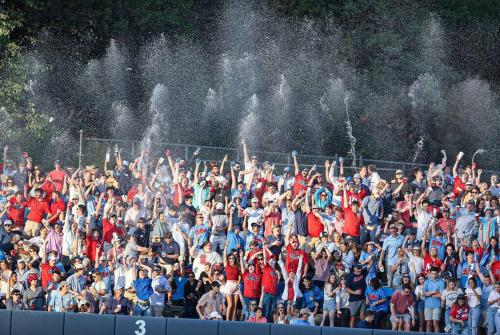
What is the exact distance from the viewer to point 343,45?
4906 cm

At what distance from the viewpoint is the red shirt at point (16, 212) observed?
3047cm

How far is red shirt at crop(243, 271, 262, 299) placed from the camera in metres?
26.9

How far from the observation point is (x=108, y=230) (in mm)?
28859

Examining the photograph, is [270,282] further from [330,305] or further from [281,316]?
[330,305]

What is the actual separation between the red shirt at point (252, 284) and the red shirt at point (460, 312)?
3533 mm

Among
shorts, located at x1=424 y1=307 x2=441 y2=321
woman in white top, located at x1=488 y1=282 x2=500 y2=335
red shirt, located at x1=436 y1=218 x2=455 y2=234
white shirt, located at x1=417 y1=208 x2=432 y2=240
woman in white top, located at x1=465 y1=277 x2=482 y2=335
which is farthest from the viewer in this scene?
white shirt, located at x1=417 y1=208 x2=432 y2=240

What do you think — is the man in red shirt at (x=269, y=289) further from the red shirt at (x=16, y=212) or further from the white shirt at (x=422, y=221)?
the red shirt at (x=16, y=212)

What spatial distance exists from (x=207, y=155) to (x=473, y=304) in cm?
1510

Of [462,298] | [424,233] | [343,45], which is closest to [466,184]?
[424,233]

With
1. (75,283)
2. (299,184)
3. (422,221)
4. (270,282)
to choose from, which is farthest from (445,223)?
(75,283)

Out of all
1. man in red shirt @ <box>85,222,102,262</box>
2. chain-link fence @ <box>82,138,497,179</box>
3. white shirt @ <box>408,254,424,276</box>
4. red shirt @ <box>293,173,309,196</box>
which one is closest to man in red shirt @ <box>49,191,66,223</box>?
man in red shirt @ <box>85,222,102,262</box>

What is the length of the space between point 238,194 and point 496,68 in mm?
22051

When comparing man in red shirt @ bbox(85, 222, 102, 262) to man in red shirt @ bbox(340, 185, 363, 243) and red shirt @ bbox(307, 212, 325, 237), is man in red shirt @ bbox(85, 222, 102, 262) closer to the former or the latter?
red shirt @ bbox(307, 212, 325, 237)

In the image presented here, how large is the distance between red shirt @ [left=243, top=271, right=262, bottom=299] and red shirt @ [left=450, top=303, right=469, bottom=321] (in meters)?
3.53
